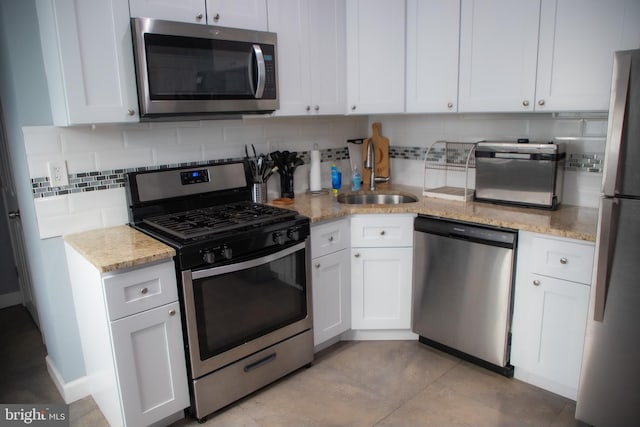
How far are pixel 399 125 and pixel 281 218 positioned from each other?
1459 millimetres

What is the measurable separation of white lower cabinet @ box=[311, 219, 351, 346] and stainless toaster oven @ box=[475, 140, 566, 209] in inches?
34.4

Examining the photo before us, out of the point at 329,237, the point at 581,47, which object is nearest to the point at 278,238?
the point at 329,237

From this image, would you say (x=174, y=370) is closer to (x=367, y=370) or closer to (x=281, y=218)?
(x=281, y=218)

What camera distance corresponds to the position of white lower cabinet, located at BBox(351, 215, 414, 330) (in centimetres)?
270

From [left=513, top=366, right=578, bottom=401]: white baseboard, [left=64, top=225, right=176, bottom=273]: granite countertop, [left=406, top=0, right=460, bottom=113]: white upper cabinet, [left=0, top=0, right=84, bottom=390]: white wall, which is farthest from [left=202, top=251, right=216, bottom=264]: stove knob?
[left=513, top=366, right=578, bottom=401]: white baseboard

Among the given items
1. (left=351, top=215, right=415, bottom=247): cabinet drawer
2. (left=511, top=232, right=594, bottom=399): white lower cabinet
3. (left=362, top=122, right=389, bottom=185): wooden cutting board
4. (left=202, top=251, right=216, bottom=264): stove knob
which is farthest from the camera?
(left=362, top=122, right=389, bottom=185): wooden cutting board

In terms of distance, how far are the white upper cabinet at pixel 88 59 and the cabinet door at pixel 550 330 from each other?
7.01 feet

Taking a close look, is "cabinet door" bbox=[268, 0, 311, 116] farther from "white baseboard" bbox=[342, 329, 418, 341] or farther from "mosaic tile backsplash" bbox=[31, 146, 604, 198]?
"white baseboard" bbox=[342, 329, 418, 341]

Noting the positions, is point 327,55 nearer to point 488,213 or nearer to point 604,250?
point 488,213

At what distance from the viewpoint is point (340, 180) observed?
10.6 feet

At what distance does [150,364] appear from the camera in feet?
6.52

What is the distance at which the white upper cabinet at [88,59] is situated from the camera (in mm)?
→ 1869

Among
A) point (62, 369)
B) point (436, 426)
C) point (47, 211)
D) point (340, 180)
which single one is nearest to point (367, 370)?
point (436, 426)

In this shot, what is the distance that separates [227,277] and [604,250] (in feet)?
5.30
